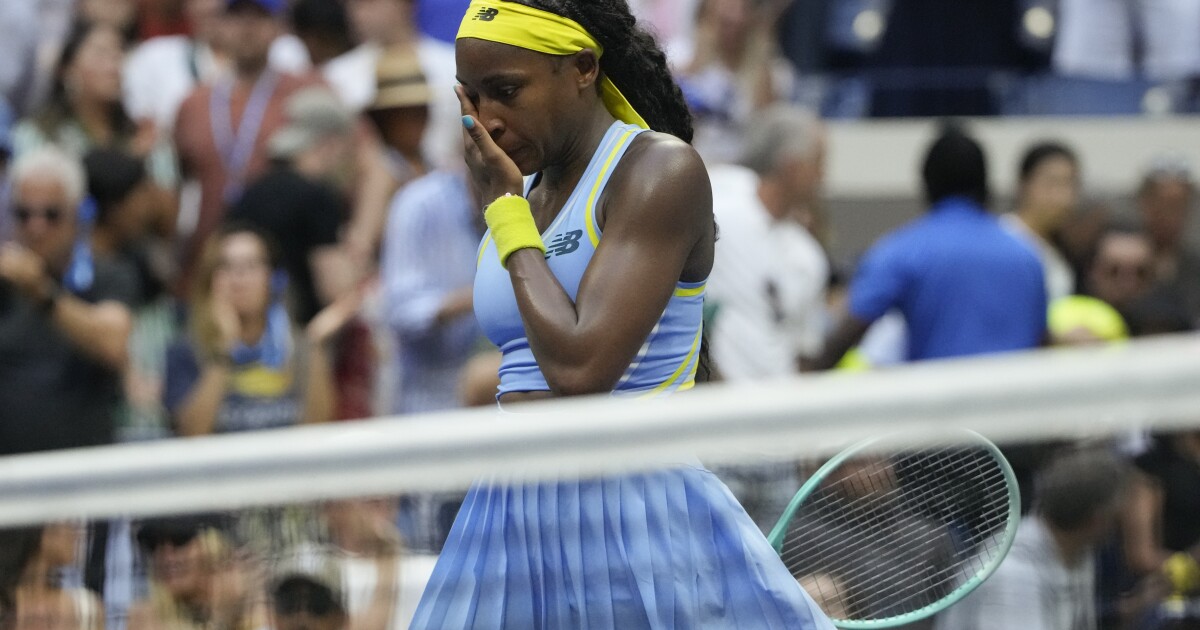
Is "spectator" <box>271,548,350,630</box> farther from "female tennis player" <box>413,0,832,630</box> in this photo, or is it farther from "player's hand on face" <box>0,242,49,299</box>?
"player's hand on face" <box>0,242,49,299</box>

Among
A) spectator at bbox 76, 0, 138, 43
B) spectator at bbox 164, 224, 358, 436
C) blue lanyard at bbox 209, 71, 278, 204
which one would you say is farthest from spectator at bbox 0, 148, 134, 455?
spectator at bbox 76, 0, 138, 43

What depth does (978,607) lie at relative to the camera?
139 inches

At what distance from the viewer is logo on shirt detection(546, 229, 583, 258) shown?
3.42m

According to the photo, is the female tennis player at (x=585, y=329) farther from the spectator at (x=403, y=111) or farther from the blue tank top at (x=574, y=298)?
the spectator at (x=403, y=111)

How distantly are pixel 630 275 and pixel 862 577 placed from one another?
99 cm

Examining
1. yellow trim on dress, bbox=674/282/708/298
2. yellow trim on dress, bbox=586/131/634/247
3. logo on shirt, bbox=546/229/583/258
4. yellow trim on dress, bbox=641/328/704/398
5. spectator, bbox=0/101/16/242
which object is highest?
spectator, bbox=0/101/16/242

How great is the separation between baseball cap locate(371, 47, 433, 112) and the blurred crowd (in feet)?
0.05

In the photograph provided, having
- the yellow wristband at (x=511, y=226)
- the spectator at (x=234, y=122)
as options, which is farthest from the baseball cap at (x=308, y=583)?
the spectator at (x=234, y=122)

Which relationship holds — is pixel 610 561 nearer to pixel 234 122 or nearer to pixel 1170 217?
pixel 234 122

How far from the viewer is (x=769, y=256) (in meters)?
7.00

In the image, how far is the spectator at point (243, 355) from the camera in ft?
22.1

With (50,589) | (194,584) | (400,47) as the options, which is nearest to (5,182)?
(400,47)

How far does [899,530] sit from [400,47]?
196 inches

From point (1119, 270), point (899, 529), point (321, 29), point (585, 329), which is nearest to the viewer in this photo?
point (585, 329)
